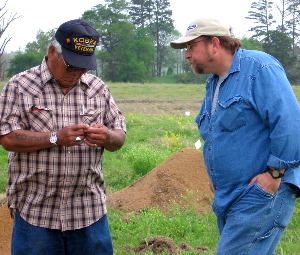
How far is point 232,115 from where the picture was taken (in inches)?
127

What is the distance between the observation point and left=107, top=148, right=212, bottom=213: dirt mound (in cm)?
744

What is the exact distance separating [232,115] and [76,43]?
3.31ft

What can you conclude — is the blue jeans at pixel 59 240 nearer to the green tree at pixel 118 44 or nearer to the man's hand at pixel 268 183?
the man's hand at pixel 268 183

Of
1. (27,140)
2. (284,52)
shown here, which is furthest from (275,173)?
(284,52)

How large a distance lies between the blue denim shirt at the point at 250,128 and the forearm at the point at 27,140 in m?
0.99

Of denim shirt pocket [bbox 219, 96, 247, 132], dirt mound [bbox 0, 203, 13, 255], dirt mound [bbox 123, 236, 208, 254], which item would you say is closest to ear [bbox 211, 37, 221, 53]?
denim shirt pocket [bbox 219, 96, 247, 132]

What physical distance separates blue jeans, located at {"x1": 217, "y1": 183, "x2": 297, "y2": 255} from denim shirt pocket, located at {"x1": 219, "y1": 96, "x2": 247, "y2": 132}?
1.18 feet

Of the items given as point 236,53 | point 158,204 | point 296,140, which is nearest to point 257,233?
point 296,140

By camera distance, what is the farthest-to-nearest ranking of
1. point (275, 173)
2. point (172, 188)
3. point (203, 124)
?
point (172, 188), point (203, 124), point (275, 173)

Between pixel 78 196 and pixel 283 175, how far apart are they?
124cm

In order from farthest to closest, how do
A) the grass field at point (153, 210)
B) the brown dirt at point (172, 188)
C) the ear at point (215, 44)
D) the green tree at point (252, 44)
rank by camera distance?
the green tree at point (252, 44), the brown dirt at point (172, 188), the grass field at point (153, 210), the ear at point (215, 44)

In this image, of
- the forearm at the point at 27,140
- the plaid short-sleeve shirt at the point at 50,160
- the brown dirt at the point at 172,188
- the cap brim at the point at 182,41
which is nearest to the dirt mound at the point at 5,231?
the brown dirt at the point at 172,188

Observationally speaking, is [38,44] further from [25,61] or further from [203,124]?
[203,124]

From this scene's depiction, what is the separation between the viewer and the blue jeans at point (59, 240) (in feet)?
11.1
